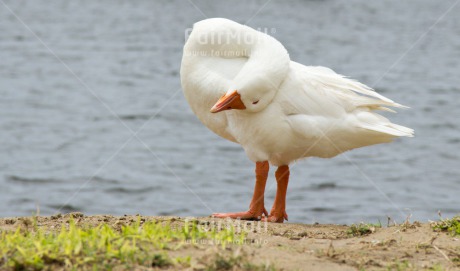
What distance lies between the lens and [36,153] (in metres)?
15.2

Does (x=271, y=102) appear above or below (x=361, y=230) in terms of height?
above

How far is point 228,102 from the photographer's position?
6.73m

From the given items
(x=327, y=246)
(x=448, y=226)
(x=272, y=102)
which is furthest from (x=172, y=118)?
(x=327, y=246)

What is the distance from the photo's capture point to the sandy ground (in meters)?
5.20

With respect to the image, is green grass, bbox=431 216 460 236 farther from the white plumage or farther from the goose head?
the goose head

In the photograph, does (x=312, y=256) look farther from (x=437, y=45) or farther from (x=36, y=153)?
(x=437, y=45)

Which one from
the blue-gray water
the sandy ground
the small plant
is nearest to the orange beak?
the sandy ground

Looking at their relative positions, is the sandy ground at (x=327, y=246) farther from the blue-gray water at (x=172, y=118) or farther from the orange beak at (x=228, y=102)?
the blue-gray water at (x=172, y=118)

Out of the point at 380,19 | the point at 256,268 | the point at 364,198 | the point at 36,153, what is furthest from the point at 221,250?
the point at 380,19

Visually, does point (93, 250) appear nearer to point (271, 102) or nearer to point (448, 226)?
point (271, 102)

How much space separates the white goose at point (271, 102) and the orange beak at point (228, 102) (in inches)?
4.4

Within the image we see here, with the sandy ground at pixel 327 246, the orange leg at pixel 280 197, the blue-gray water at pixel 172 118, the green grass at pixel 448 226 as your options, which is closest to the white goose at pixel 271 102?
the orange leg at pixel 280 197

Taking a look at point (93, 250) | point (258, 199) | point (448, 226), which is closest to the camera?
point (93, 250)

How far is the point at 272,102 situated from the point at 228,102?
497 millimetres
